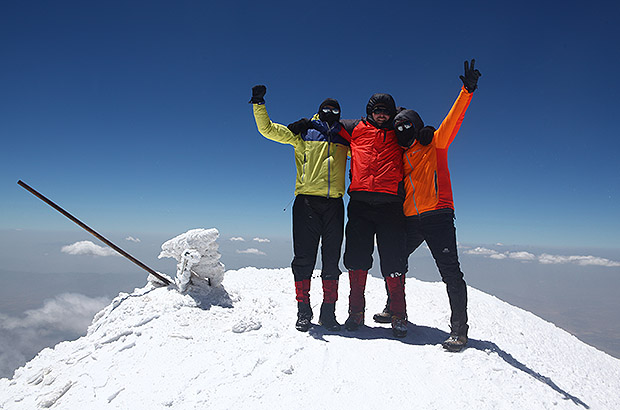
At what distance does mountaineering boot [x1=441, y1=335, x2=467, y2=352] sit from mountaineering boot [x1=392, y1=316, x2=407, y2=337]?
1.63 feet

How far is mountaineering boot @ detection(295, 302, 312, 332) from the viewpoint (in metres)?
4.30

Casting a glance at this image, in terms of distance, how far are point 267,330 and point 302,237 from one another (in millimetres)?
1326

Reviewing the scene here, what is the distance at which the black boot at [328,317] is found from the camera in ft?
14.6

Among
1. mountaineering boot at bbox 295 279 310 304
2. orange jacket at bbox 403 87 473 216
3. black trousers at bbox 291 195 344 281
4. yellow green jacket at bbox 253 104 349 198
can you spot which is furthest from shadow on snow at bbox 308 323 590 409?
yellow green jacket at bbox 253 104 349 198

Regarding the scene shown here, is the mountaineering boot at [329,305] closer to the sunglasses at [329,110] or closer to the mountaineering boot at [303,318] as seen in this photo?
the mountaineering boot at [303,318]

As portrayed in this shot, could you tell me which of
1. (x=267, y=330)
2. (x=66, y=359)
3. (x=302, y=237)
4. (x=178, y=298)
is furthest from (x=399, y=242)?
(x=66, y=359)

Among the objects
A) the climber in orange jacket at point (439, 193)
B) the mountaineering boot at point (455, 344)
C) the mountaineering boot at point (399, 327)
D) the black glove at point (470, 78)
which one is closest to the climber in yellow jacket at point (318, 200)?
the mountaineering boot at point (399, 327)

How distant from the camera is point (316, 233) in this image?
4617 mm

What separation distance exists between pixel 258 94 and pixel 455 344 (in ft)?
13.5

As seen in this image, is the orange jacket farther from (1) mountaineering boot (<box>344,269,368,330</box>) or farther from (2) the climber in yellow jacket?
(1) mountaineering boot (<box>344,269,368,330</box>)

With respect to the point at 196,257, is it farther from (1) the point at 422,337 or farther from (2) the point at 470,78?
(2) the point at 470,78

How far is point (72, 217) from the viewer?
15.1 ft

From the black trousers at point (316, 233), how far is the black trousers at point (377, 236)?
0.19 metres

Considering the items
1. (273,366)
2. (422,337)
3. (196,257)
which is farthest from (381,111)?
(196,257)
